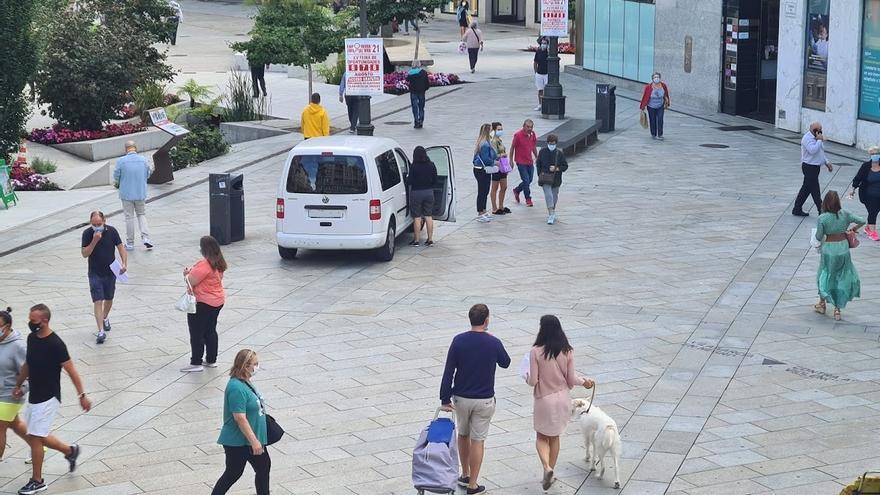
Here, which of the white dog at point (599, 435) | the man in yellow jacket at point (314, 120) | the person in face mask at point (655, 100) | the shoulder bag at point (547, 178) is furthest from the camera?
the person in face mask at point (655, 100)

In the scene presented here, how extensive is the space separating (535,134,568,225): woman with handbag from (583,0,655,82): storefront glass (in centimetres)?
1742

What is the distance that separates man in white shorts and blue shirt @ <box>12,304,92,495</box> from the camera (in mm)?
10641

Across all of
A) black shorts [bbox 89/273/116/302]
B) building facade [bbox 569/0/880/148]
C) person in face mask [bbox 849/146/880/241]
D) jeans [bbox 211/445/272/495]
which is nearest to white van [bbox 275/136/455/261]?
black shorts [bbox 89/273/116/302]

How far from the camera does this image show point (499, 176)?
69.1 ft

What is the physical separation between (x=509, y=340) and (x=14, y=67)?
1359cm

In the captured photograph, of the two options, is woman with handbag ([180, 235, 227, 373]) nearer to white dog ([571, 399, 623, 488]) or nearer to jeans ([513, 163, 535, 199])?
white dog ([571, 399, 623, 488])

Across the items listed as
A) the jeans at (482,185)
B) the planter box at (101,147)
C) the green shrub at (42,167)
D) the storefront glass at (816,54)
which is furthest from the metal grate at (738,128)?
the green shrub at (42,167)

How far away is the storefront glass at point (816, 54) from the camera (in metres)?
28.7

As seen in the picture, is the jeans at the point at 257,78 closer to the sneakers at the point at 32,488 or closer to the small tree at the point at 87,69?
the small tree at the point at 87,69

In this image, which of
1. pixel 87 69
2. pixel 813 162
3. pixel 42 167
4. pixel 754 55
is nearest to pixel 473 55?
pixel 754 55

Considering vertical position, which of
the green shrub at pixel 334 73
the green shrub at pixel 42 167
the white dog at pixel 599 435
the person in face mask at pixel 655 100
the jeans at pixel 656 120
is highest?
the green shrub at pixel 334 73

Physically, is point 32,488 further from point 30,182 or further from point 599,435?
point 30,182

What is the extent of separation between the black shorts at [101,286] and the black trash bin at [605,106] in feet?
56.4

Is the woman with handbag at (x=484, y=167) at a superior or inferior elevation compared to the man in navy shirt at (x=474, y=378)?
superior
